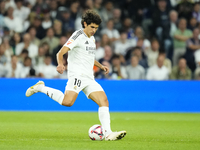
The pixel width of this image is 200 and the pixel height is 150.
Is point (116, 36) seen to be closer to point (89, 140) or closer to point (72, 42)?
point (72, 42)

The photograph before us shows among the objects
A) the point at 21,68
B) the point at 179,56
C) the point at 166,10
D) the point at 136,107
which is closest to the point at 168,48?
the point at 179,56

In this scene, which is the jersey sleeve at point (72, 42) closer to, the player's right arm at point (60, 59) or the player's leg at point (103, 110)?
the player's right arm at point (60, 59)

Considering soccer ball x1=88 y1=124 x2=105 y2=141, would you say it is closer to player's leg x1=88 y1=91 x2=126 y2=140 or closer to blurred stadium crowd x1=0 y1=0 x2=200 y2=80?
player's leg x1=88 y1=91 x2=126 y2=140

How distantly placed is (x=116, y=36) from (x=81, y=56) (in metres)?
8.37

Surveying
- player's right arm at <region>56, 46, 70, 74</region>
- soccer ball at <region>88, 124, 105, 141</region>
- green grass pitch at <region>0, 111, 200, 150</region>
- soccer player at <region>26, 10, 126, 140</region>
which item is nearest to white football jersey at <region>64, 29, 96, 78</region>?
soccer player at <region>26, 10, 126, 140</region>

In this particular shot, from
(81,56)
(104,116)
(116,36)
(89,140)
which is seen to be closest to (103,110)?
(104,116)

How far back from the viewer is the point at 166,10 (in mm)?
15344

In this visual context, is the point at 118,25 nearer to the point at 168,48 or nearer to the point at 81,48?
the point at 168,48

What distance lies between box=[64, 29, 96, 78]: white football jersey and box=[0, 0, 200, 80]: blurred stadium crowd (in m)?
6.42

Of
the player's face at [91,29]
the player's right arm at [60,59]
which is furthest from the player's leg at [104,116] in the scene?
the player's face at [91,29]

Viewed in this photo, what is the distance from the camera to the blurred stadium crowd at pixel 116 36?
1340 centimetres

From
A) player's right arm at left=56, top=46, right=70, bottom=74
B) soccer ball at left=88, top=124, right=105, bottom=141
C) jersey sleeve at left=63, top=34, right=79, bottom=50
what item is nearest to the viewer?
player's right arm at left=56, top=46, right=70, bottom=74

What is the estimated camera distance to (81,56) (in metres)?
6.69

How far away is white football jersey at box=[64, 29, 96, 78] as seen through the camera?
665 centimetres
